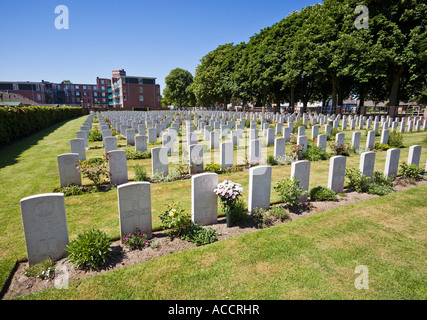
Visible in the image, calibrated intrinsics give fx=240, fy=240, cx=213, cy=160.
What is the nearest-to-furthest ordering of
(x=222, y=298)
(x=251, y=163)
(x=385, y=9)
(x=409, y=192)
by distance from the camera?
(x=222, y=298) < (x=409, y=192) < (x=251, y=163) < (x=385, y=9)

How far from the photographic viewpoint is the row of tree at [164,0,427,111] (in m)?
22.8

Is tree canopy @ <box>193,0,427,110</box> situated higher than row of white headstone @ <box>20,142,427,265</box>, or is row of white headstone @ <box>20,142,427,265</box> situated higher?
tree canopy @ <box>193,0,427,110</box>

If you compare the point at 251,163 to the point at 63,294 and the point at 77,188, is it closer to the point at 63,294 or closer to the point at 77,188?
the point at 77,188

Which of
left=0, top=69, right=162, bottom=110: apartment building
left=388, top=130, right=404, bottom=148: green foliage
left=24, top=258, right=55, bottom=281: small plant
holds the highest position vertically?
left=0, top=69, right=162, bottom=110: apartment building

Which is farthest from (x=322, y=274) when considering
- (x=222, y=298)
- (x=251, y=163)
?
(x=251, y=163)

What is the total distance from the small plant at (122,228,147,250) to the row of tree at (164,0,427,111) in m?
26.8

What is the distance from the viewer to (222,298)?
3.31 meters

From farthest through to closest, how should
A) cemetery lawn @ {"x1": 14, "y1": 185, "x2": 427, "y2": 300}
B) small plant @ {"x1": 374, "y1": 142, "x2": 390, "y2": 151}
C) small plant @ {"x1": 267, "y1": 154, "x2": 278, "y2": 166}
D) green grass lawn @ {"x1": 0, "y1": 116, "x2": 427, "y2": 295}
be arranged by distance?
small plant @ {"x1": 374, "y1": 142, "x2": 390, "y2": 151} → small plant @ {"x1": 267, "y1": 154, "x2": 278, "y2": 166} → green grass lawn @ {"x1": 0, "y1": 116, "x2": 427, "y2": 295} → cemetery lawn @ {"x1": 14, "y1": 185, "x2": 427, "y2": 300}

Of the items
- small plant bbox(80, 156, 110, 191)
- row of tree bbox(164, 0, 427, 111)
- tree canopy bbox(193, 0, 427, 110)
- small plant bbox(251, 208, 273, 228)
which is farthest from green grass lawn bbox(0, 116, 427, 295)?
tree canopy bbox(193, 0, 427, 110)

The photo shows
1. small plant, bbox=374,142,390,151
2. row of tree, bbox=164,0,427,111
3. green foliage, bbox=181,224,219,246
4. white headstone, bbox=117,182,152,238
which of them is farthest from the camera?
row of tree, bbox=164,0,427,111

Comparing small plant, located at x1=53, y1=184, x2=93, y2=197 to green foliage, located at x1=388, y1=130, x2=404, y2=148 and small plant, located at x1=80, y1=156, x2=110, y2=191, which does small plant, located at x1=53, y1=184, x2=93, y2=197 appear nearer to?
small plant, located at x1=80, y1=156, x2=110, y2=191

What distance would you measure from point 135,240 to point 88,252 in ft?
2.69
